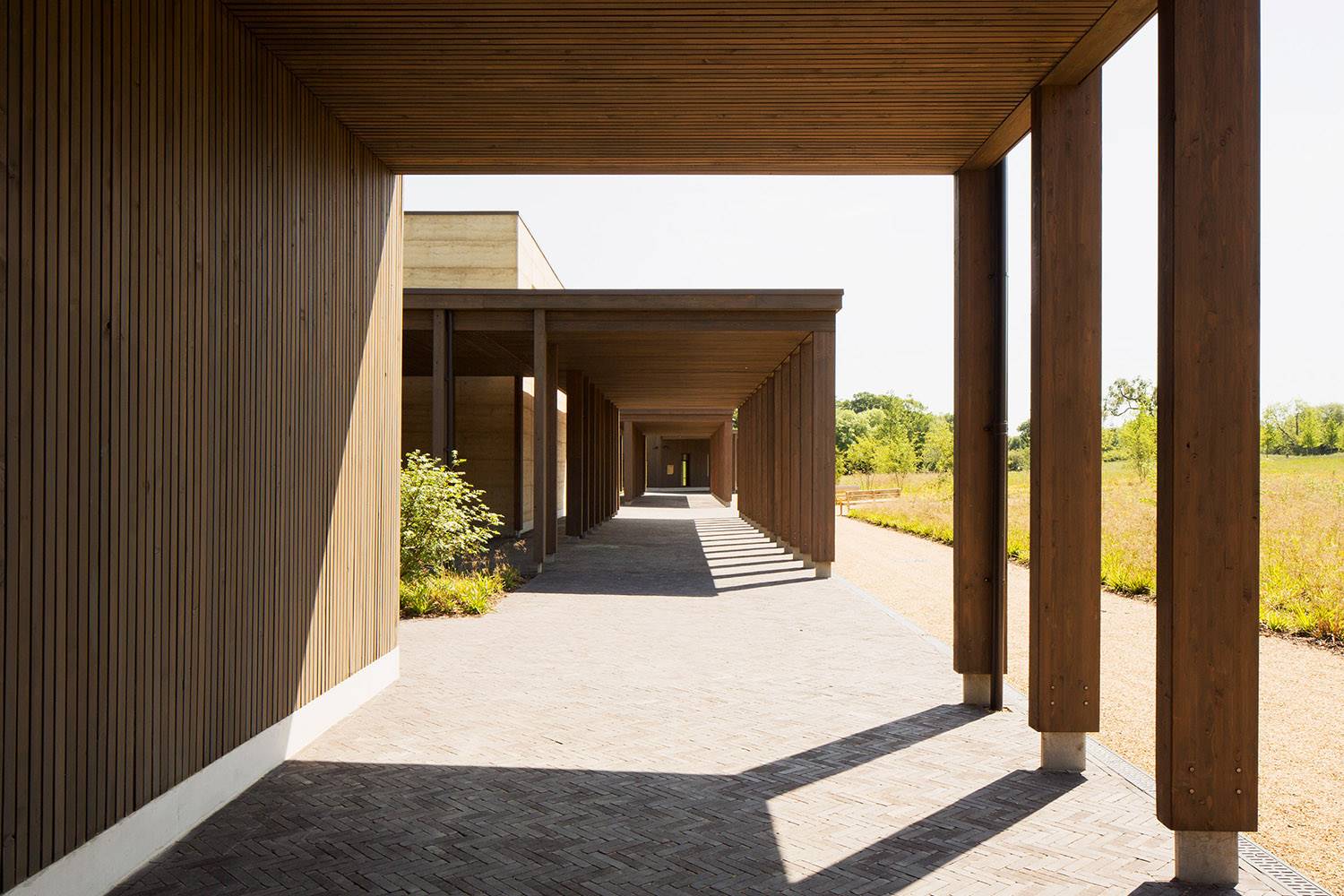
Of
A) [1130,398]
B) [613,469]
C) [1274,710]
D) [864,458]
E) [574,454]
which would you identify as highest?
[1130,398]

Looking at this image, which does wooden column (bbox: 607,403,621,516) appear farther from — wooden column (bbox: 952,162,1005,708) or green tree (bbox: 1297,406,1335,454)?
green tree (bbox: 1297,406,1335,454)

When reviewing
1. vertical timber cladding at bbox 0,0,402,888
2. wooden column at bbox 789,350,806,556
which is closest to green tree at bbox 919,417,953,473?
Result: wooden column at bbox 789,350,806,556

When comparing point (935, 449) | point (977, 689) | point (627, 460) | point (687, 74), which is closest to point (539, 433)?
point (977, 689)

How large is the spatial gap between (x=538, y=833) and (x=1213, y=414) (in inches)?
134

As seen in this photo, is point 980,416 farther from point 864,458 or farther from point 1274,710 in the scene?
point 864,458

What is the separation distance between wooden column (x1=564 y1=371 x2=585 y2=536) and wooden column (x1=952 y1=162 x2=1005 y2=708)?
52.3 feet

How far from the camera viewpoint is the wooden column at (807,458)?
15.0 m

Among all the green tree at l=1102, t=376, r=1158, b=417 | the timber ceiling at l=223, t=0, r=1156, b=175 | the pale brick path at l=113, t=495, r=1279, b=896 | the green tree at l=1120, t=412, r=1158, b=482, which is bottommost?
the pale brick path at l=113, t=495, r=1279, b=896

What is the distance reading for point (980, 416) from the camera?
22.0 feet

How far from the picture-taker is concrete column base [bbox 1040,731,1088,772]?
17.7 ft

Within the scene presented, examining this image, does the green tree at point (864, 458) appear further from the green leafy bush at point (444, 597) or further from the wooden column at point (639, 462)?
the green leafy bush at point (444, 597)

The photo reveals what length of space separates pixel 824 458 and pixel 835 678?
7169 millimetres

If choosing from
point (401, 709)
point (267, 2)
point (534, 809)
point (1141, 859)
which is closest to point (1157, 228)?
point (1141, 859)

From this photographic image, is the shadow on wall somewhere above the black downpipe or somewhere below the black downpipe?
below
